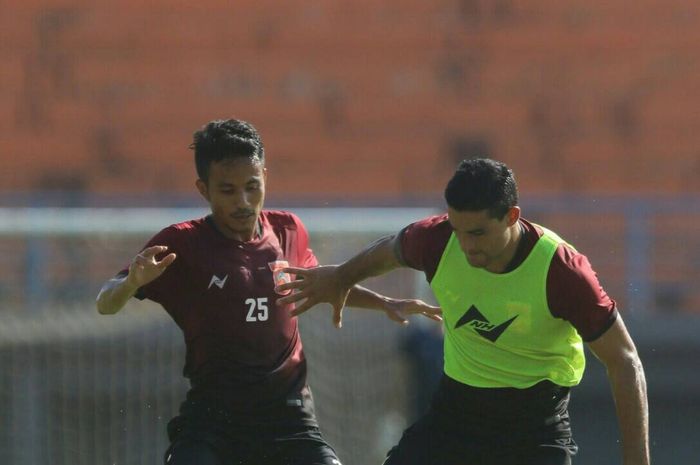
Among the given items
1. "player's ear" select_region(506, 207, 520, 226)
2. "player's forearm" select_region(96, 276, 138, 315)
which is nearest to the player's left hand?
"player's ear" select_region(506, 207, 520, 226)

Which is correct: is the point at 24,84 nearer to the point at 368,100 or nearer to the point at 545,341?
the point at 368,100

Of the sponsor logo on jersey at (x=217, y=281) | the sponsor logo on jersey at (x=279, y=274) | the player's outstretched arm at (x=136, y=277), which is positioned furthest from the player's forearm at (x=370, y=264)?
the player's outstretched arm at (x=136, y=277)

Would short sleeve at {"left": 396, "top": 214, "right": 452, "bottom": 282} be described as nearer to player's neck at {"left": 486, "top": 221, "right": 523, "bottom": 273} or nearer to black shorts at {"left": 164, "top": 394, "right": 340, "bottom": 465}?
player's neck at {"left": 486, "top": 221, "right": 523, "bottom": 273}

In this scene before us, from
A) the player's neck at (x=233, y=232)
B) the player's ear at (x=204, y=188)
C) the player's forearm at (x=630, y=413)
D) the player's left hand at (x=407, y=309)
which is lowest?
the player's forearm at (x=630, y=413)

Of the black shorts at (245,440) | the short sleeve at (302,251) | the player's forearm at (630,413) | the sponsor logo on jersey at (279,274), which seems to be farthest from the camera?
the short sleeve at (302,251)

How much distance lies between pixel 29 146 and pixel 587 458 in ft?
21.0

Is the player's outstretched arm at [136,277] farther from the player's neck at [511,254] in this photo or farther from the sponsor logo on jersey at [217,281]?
the player's neck at [511,254]

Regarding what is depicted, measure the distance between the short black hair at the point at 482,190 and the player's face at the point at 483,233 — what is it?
0.02 metres

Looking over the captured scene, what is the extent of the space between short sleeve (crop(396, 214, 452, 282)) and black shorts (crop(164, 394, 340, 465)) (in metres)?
0.74

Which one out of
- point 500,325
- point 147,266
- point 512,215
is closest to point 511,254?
point 512,215

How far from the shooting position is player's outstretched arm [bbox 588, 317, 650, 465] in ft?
14.8

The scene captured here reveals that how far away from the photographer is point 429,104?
13.6 meters

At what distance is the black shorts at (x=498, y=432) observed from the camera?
4.84 meters

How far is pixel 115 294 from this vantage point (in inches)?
189
